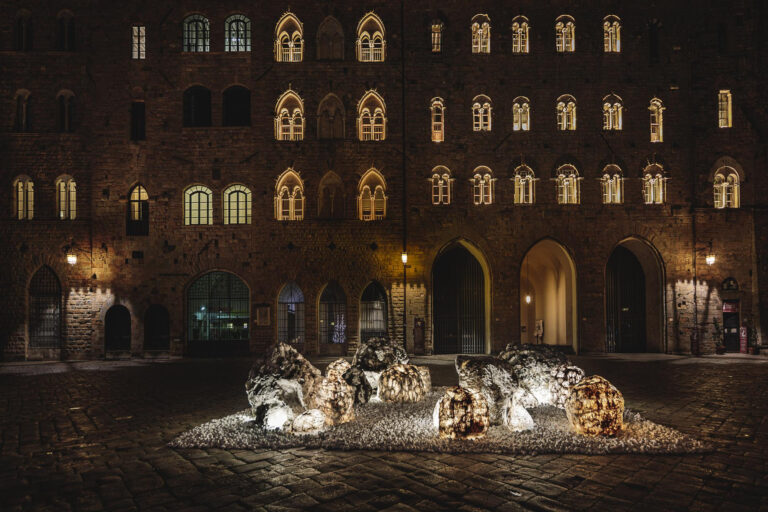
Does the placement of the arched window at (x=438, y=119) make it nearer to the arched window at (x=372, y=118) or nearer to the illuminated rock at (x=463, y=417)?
the arched window at (x=372, y=118)

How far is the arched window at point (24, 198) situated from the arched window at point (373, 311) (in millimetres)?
14581

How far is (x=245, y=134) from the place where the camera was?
20.7 meters

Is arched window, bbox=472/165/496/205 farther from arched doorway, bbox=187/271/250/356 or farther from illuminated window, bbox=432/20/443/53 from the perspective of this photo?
arched doorway, bbox=187/271/250/356

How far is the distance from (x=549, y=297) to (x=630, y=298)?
12.7ft

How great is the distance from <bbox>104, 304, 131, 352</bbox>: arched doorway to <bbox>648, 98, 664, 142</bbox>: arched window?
24.0 meters

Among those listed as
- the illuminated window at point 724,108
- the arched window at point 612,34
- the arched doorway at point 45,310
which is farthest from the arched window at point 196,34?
the illuminated window at point 724,108

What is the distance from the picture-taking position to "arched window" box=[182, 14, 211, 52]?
2091 centimetres

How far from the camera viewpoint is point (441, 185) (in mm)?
20906

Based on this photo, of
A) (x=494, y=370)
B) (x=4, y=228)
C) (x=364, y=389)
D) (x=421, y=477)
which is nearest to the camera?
(x=421, y=477)

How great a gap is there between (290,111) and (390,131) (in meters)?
4.44

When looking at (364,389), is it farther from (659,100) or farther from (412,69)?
(659,100)

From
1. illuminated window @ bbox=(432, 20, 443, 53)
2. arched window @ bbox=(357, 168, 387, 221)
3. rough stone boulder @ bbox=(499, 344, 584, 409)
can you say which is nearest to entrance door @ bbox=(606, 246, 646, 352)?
arched window @ bbox=(357, 168, 387, 221)

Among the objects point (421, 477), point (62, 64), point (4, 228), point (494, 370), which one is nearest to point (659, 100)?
point (494, 370)

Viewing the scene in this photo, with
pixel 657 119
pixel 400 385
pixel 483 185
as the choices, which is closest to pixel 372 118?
pixel 483 185
